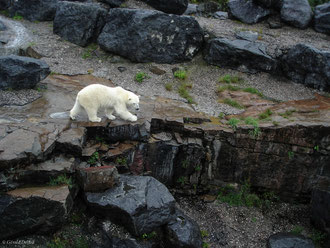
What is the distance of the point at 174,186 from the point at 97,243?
3.95 metres

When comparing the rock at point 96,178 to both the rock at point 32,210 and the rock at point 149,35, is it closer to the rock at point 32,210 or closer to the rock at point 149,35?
the rock at point 32,210

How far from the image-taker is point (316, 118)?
1095 cm

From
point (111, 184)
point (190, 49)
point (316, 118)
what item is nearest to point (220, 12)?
point (190, 49)

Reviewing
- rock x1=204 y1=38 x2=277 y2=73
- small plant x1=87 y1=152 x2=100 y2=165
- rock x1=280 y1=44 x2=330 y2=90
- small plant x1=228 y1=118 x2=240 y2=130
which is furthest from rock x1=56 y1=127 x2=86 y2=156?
rock x1=280 y1=44 x2=330 y2=90

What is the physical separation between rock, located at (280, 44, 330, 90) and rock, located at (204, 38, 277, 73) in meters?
0.71

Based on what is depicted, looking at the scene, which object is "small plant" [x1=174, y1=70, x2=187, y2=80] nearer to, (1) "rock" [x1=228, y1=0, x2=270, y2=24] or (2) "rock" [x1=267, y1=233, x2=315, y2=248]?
(1) "rock" [x1=228, y1=0, x2=270, y2=24]

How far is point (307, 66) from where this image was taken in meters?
13.6

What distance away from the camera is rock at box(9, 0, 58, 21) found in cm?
1689

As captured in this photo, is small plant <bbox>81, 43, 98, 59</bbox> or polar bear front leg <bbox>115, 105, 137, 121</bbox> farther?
small plant <bbox>81, 43, 98, 59</bbox>

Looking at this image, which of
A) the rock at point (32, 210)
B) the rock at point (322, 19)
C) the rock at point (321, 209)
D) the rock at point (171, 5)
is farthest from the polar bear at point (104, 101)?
the rock at point (322, 19)

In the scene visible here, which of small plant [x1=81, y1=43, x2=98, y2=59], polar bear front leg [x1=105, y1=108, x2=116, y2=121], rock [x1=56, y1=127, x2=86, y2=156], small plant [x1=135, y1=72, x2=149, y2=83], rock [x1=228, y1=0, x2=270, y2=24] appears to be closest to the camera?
rock [x1=56, y1=127, x2=86, y2=156]

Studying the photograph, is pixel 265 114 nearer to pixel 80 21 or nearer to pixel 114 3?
pixel 80 21

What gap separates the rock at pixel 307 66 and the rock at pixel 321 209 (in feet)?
17.7

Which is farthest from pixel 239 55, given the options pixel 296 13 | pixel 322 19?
pixel 322 19
